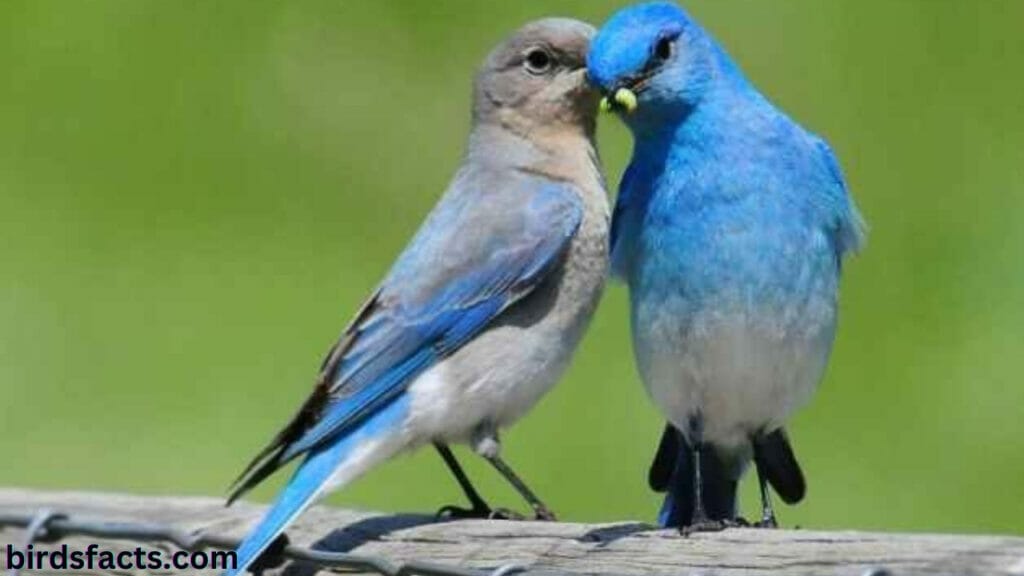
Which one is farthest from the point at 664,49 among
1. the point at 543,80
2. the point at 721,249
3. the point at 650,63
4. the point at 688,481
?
the point at 688,481

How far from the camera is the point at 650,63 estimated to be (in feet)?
20.7

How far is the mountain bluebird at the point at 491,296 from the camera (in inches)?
252

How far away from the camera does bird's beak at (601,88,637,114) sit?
6281mm

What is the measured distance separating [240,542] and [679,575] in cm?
78

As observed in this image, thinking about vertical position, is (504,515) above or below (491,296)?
below

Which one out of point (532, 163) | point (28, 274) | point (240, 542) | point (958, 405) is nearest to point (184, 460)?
point (28, 274)

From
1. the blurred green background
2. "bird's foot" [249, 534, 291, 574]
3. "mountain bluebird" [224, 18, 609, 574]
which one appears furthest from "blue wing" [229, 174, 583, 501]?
the blurred green background

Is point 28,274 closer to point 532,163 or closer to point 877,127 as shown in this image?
point 877,127

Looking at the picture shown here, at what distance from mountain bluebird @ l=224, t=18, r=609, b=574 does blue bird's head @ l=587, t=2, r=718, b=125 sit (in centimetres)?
34

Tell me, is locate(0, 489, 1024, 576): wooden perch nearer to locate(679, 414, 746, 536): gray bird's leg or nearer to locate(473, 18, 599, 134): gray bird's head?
locate(679, 414, 746, 536): gray bird's leg

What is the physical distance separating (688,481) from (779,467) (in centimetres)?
19

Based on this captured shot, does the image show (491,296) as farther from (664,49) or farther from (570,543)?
(570,543)

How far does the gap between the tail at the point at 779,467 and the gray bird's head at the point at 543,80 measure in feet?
2.36

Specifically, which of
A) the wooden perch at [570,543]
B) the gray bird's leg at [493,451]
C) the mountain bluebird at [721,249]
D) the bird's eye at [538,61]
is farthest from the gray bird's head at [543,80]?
the wooden perch at [570,543]
